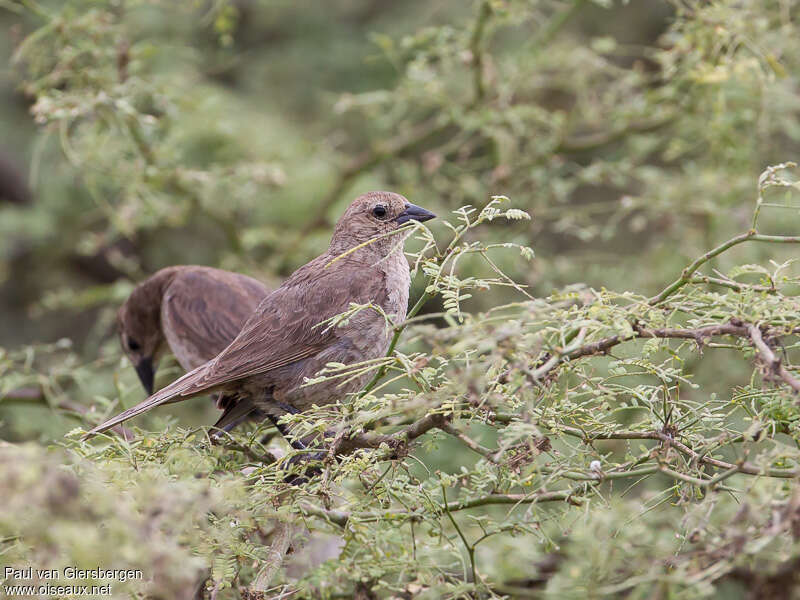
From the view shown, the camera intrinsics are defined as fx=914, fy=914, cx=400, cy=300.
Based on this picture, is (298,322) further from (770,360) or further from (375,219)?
(770,360)

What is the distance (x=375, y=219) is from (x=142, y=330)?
2113 millimetres

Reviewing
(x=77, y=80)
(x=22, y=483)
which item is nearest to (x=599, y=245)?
(x=77, y=80)

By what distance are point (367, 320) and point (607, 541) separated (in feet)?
6.66

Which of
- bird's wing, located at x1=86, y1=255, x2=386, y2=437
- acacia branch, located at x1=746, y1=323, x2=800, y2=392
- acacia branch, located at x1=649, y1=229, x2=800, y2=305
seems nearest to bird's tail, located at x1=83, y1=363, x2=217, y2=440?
bird's wing, located at x1=86, y1=255, x2=386, y2=437

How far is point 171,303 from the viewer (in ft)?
16.6

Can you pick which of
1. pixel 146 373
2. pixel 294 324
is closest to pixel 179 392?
pixel 294 324

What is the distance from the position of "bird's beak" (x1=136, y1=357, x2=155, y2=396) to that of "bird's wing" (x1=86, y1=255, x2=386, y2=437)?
1550 millimetres

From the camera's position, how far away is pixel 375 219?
4.07 meters

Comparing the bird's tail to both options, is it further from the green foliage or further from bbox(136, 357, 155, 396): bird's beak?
bbox(136, 357, 155, 396): bird's beak

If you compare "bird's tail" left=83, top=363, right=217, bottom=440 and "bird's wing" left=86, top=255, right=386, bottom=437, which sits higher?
"bird's wing" left=86, top=255, right=386, bottom=437

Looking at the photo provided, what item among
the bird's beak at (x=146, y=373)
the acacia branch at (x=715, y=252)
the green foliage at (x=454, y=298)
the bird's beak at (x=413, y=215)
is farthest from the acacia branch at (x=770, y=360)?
the bird's beak at (x=146, y=373)

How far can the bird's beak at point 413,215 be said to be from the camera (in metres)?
3.89

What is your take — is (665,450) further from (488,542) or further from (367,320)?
(367,320)

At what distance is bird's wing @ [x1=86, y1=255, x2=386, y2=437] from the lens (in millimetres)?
3592
